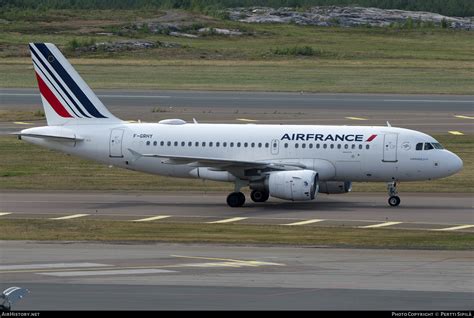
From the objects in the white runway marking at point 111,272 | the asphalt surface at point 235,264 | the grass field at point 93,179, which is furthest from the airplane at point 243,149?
the white runway marking at point 111,272

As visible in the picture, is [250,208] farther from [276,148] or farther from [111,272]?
[111,272]

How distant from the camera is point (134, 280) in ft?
97.7

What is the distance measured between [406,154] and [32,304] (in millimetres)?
26052

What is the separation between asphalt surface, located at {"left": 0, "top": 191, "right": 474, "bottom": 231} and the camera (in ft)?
145

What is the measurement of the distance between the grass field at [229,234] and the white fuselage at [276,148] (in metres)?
7.54

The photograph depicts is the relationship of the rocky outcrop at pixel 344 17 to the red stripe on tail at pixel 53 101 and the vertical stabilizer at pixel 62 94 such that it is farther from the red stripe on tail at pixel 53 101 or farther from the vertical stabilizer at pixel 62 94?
the red stripe on tail at pixel 53 101

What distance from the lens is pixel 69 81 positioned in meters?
52.5

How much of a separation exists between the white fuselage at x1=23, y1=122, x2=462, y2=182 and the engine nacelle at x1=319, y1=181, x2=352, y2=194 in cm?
36

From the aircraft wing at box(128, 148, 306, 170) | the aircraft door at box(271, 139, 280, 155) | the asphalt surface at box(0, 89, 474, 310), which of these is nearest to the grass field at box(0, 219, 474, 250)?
the asphalt surface at box(0, 89, 474, 310)

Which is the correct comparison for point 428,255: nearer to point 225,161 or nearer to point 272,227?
point 272,227

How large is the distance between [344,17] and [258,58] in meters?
51.5

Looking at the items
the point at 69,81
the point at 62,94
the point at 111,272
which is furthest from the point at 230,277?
the point at 69,81

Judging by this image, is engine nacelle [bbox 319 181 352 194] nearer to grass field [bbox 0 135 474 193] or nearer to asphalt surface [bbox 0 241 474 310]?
grass field [bbox 0 135 474 193]

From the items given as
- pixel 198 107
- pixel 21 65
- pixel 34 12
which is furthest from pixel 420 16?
pixel 198 107
